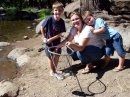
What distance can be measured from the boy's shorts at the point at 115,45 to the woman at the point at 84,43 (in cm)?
13

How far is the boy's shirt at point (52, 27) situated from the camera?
6.22m

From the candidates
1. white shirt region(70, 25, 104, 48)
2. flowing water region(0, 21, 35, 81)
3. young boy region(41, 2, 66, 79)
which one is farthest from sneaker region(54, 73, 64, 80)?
flowing water region(0, 21, 35, 81)

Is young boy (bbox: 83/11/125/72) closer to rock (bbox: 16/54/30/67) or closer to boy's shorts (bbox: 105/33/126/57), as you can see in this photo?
boy's shorts (bbox: 105/33/126/57)

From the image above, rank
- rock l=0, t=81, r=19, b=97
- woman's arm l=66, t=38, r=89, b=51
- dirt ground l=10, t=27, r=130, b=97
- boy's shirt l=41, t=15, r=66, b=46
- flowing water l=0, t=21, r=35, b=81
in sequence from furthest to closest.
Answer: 1. flowing water l=0, t=21, r=35, b=81
2. boy's shirt l=41, t=15, r=66, b=46
3. rock l=0, t=81, r=19, b=97
4. woman's arm l=66, t=38, r=89, b=51
5. dirt ground l=10, t=27, r=130, b=97

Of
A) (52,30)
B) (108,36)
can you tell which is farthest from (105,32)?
(52,30)

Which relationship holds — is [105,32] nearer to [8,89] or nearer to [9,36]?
[8,89]

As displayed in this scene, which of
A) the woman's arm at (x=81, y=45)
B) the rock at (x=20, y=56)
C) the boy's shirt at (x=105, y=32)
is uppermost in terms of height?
the boy's shirt at (x=105, y=32)

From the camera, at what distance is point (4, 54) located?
9.48m

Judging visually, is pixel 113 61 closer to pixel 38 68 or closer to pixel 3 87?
pixel 38 68

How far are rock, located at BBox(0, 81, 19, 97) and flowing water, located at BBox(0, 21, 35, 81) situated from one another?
1.01 metres

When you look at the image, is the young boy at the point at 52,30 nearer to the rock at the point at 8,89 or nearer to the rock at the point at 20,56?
the rock at the point at 8,89

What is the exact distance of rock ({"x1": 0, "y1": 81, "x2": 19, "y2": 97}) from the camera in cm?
600

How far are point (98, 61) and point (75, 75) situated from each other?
0.53 m

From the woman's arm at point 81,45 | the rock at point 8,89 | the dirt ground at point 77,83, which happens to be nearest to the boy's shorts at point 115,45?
the dirt ground at point 77,83
